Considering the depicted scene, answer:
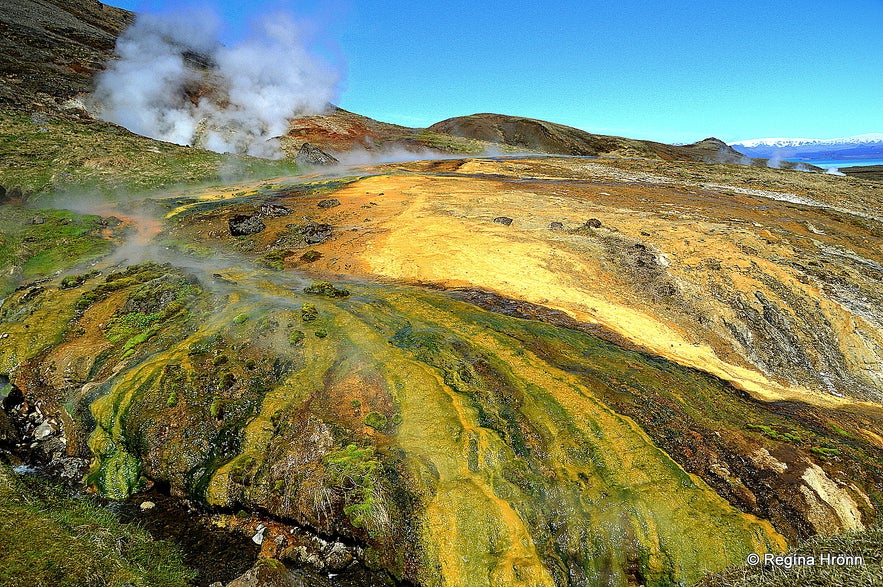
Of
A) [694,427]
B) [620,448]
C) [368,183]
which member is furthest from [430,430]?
[368,183]

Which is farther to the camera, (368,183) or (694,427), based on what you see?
(368,183)

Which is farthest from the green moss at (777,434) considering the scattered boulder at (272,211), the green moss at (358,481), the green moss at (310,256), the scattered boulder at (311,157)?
the scattered boulder at (311,157)

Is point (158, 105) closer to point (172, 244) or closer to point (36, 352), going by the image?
point (172, 244)

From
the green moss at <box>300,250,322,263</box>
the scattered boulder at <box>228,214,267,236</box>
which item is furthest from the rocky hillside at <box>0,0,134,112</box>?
the green moss at <box>300,250,322,263</box>

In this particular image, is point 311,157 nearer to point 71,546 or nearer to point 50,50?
point 50,50

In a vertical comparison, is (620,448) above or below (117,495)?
above

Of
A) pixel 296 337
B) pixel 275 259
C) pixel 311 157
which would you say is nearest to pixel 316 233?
pixel 275 259
